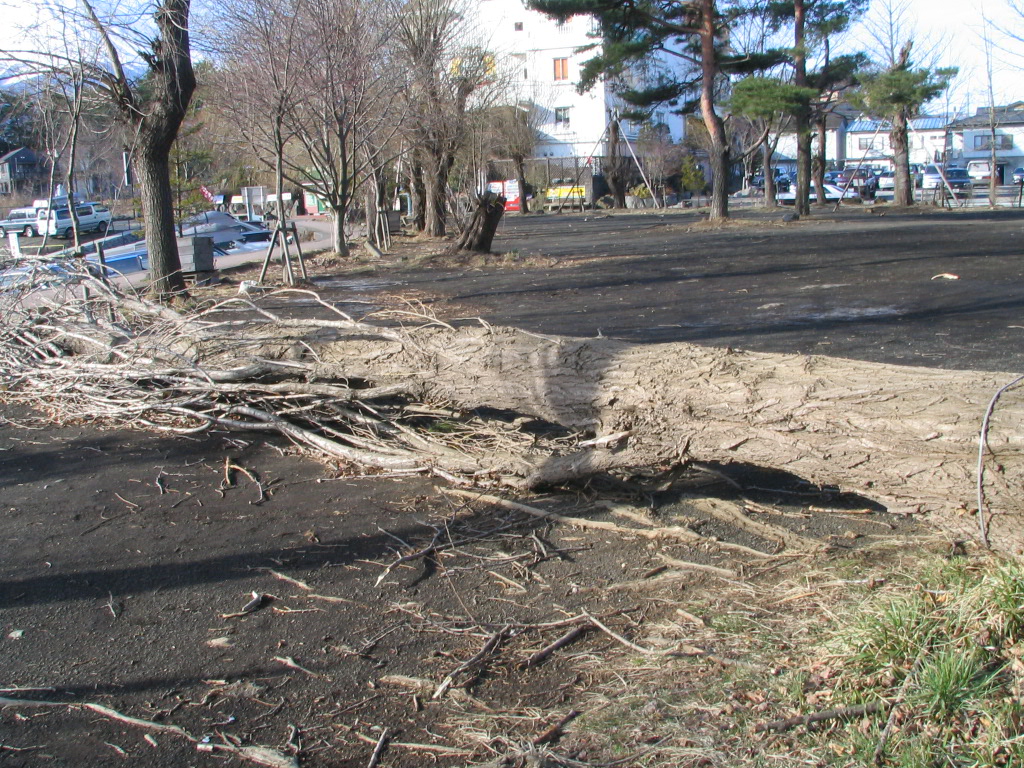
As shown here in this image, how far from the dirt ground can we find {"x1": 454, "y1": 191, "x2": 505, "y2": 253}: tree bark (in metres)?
13.7

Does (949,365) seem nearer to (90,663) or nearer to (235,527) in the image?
(235,527)

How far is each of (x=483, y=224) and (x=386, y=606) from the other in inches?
658

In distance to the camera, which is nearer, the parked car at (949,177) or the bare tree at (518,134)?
the bare tree at (518,134)

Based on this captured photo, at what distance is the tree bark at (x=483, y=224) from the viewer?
778 inches

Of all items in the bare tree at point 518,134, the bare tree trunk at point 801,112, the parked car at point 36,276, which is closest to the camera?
the parked car at point 36,276

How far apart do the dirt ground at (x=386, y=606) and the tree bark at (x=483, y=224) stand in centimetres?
1370

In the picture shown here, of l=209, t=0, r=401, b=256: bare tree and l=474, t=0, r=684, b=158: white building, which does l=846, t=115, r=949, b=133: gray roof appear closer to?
l=474, t=0, r=684, b=158: white building

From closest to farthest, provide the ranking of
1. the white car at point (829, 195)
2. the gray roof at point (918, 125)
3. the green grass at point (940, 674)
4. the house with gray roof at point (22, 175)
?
1. the green grass at point (940, 674)
2. the white car at point (829, 195)
3. the house with gray roof at point (22, 175)
4. the gray roof at point (918, 125)

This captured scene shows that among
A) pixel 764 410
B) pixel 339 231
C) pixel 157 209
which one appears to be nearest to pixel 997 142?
pixel 339 231

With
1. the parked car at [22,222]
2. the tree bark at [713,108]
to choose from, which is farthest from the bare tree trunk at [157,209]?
the parked car at [22,222]

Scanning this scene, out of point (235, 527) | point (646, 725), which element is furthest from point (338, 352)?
point (646, 725)

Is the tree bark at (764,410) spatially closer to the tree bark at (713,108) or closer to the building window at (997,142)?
the tree bark at (713,108)

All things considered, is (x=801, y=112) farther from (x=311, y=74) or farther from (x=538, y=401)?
(x=538, y=401)

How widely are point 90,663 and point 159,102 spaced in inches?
449
